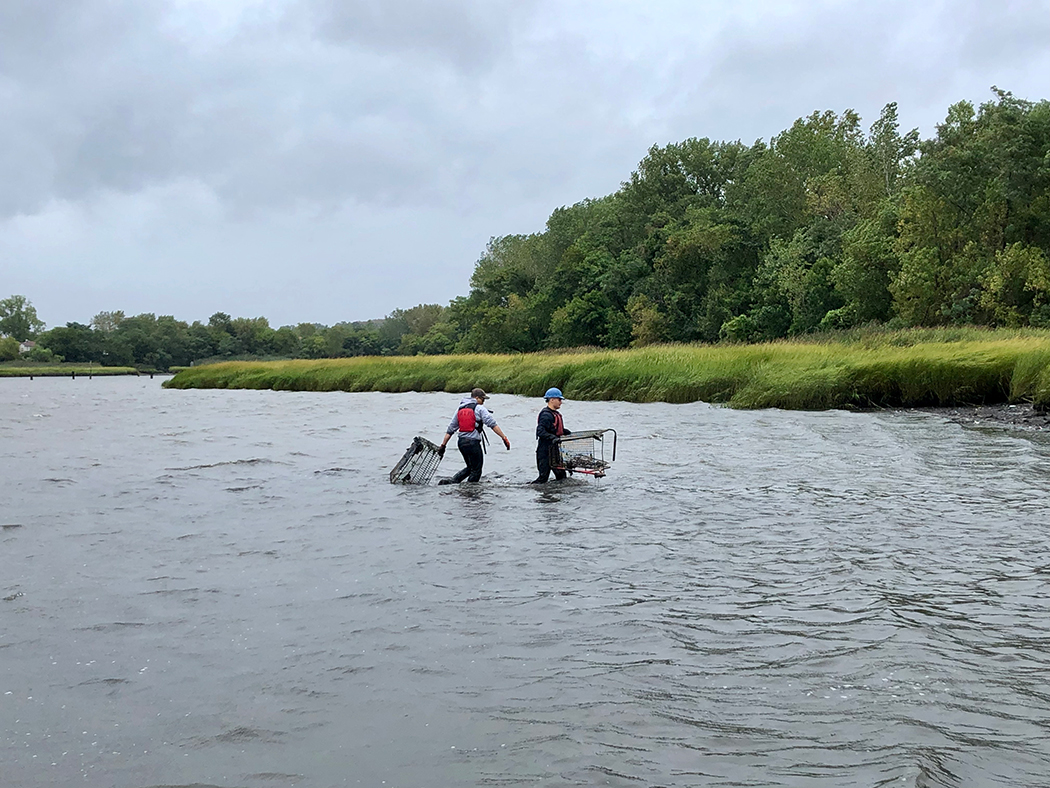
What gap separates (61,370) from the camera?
510 feet

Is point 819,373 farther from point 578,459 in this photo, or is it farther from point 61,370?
point 61,370

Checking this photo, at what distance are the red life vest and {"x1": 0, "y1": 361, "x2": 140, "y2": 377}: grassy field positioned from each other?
148877 mm

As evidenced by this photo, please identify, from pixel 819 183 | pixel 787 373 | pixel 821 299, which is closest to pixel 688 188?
pixel 819 183

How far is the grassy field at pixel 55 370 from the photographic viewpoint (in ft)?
489

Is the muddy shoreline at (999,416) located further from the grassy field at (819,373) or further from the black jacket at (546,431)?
the black jacket at (546,431)

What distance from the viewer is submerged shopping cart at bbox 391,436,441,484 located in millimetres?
16109

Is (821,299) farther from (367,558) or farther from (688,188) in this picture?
(367,558)

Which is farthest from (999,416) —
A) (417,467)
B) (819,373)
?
(417,467)

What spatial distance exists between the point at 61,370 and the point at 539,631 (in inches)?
6651

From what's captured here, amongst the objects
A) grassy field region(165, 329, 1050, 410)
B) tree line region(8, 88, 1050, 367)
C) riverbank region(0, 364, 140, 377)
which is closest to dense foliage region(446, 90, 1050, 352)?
tree line region(8, 88, 1050, 367)

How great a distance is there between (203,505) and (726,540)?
28.4 ft

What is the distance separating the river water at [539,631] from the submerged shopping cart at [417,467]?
55cm

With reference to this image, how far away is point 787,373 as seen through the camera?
3106 cm

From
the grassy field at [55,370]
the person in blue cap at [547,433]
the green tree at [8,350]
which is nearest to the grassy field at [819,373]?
the person in blue cap at [547,433]
